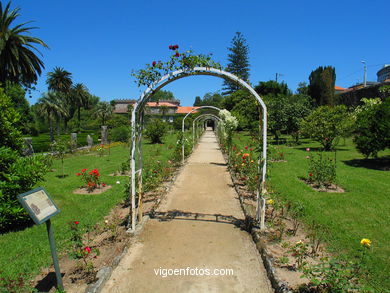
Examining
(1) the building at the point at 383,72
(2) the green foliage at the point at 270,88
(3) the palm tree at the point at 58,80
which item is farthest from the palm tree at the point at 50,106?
(1) the building at the point at 383,72

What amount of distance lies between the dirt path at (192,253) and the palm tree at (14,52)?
18.3 metres

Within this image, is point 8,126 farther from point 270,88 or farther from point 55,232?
point 270,88

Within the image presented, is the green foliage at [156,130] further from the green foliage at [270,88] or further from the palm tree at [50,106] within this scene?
the green foliage at [270,88]

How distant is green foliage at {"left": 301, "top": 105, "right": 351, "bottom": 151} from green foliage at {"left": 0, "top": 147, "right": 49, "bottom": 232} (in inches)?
516

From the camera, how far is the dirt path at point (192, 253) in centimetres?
313

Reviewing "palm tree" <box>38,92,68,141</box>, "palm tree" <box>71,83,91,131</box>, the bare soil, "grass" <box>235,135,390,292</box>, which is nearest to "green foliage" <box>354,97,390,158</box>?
"grass" <box>235,135,390,292</box>

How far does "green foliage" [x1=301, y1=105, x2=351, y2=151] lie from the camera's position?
45.5 feet

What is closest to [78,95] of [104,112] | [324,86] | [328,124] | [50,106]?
[104,112]

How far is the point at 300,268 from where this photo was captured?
3.10 meters

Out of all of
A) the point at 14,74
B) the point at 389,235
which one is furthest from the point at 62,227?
the point at 14,74

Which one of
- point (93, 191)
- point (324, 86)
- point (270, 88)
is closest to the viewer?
point (93, 191)

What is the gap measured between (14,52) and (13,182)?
17431 mm

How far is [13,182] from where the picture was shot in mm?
4723

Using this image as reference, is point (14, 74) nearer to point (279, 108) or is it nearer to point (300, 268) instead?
point (279, 108)
